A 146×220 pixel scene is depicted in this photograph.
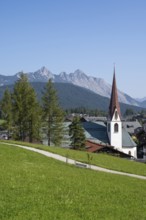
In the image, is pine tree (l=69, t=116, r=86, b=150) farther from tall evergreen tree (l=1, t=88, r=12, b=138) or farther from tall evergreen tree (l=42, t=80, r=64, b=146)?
tall evergreen tree (l=1, t=88, r=12, b=138)

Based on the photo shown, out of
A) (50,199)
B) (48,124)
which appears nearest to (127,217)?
(50,199)

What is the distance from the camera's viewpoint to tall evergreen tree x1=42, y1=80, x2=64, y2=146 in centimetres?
5741

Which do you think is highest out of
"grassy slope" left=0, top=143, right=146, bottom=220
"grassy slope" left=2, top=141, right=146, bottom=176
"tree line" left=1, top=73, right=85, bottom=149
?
"tree line" left=1, top=73, right=85, bottom=149

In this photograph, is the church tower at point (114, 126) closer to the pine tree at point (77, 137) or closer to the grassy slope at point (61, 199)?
the pine tree at point (77, 137)

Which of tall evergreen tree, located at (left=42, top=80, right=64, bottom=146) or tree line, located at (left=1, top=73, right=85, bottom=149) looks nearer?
tree line, located at (left=1, top=73, right=85, bottom=149)

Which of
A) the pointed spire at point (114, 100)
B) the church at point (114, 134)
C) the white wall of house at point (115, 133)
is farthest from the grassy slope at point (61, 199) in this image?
the white wall of house at point (115, 133)

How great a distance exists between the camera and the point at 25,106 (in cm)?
5119

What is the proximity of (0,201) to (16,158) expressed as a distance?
1332 cm

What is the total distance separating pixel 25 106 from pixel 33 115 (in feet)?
5.55

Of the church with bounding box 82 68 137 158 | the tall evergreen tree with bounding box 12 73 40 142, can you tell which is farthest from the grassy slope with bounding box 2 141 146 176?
the church with bounding box 82 68 137 158

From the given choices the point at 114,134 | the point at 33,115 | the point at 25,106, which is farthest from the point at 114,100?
the point at 25,106

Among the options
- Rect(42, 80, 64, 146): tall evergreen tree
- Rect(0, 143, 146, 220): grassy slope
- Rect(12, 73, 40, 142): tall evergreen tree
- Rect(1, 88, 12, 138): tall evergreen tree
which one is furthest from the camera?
Rect(1, 88, 12, 138): tall evergreen tree

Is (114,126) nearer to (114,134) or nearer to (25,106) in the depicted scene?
(114,134)

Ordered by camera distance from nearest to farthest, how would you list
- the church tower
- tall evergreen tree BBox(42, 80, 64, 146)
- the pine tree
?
tall evergreen tree BBox(42, 80, 64, 146) → the pine tree → the church tower
